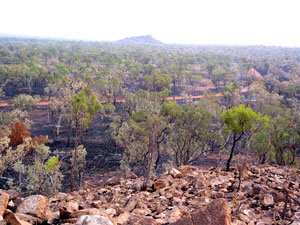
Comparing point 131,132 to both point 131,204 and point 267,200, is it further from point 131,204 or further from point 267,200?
point 267,200

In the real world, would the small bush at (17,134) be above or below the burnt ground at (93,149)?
above

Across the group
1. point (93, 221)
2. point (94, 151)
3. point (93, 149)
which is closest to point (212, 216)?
point (93, 221)

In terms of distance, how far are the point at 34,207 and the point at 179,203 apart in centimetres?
396

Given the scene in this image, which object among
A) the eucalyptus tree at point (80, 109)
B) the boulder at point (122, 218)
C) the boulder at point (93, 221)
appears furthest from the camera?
the eucalyptus tree at point (80, 109)

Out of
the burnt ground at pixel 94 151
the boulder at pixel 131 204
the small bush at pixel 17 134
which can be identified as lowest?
the burnt ground at pixel 94 151

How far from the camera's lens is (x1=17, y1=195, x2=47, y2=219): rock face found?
20.0ft

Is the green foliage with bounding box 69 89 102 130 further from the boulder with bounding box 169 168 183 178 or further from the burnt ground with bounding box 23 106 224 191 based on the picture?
the boulder with bounding box 169 168 183 178

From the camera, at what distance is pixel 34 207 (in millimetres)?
6184

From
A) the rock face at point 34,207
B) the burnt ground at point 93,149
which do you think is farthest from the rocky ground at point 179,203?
the burnt ground at point 93,149

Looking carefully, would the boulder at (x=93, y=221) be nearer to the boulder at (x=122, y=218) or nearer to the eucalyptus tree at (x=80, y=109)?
the boulder at (x=122, y=218)

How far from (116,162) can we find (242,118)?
42.8ft

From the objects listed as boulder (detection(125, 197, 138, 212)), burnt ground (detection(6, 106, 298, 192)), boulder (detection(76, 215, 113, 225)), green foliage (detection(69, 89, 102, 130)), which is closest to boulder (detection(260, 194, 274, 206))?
boulder (detection(125, 197, 138, 212))

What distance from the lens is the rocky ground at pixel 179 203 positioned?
18.0 feet

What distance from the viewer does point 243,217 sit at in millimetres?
6598
